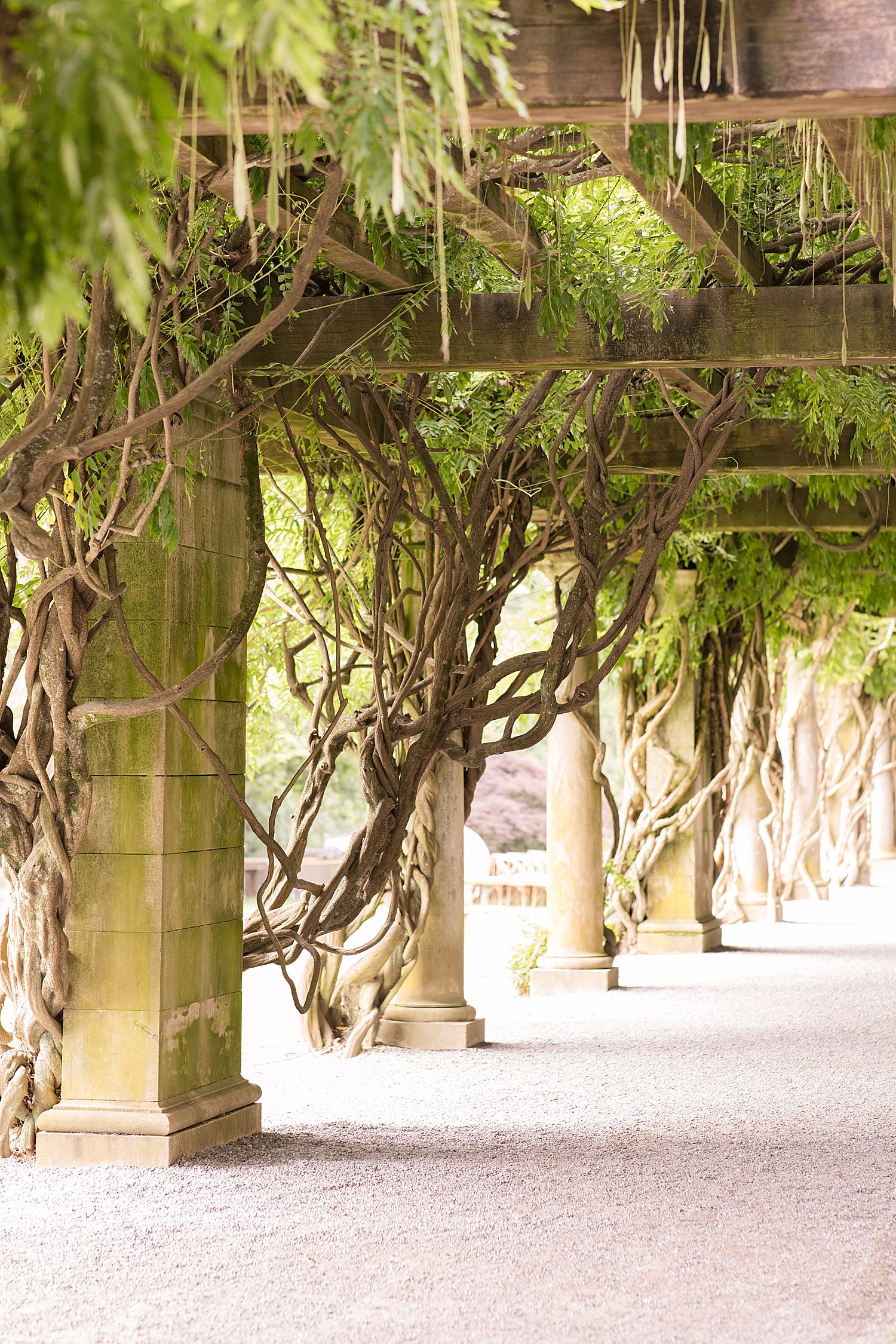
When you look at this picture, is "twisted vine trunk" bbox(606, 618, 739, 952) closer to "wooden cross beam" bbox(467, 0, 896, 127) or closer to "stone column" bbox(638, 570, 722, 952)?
"stone column" bbox(638, 570, 722, 952)

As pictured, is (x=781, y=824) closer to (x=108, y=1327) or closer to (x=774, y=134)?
(x=774, y=134)

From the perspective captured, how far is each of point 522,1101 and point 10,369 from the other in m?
3.18

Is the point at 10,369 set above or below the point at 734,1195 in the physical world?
above

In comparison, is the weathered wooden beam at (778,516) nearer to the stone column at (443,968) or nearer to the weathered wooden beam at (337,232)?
the stone column at (443,968)

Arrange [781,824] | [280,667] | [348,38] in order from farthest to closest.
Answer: [781,824] → [280,667] → [348,38]

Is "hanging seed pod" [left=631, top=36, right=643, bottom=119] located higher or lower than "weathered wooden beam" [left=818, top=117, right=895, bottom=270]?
lower

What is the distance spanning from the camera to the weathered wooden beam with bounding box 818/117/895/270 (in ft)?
8.70

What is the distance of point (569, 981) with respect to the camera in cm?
823

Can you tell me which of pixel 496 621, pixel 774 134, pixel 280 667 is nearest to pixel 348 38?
pixel 774 134

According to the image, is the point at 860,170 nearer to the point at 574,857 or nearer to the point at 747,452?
the point at 747,452

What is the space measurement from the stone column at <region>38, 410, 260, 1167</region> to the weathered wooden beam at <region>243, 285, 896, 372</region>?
0.52m

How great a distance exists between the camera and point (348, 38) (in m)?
1.76

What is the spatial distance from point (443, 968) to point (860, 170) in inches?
180

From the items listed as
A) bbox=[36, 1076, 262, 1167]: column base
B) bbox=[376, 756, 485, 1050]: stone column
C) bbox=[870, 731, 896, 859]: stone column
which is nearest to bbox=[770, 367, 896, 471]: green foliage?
bbox=[376, 756, 485, 1050]: stone column
